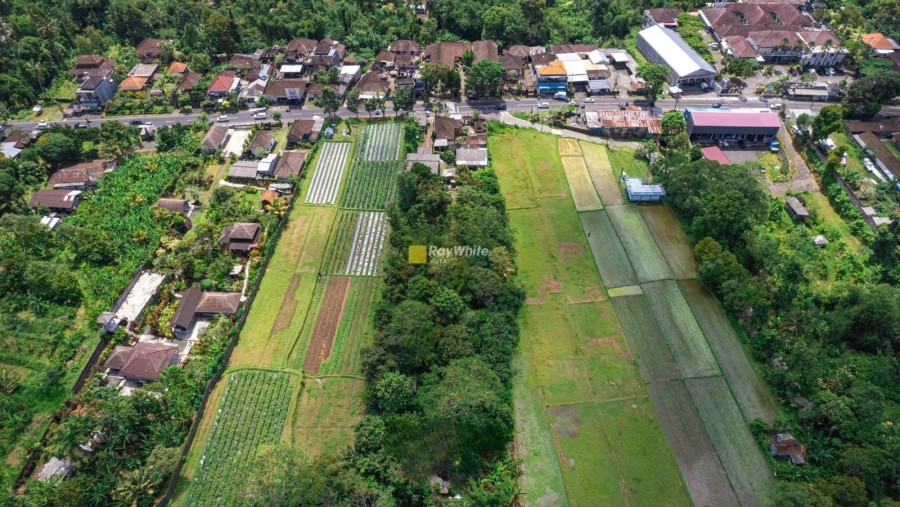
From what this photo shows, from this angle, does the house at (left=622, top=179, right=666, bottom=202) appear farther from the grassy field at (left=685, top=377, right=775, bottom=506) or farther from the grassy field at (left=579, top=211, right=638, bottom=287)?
the grassy field at (left=685, top=377, right=775, bottom=506)

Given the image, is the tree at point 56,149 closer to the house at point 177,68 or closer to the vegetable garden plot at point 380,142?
the house at point 177,68

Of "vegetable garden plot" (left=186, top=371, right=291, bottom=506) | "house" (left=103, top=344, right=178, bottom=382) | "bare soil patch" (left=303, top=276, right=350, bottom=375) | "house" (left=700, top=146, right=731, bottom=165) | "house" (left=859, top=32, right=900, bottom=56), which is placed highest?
"house" (left=859, top=32, right=900, bottom=56)

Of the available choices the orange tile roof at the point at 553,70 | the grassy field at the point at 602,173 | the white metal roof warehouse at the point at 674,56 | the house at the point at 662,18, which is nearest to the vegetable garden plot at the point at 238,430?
the grassy field at the point at 602,173

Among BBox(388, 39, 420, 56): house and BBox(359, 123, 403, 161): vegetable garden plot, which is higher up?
BBox(388, 39, 420, 56): house

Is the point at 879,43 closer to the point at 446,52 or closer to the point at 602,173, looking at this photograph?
the point at 602,173

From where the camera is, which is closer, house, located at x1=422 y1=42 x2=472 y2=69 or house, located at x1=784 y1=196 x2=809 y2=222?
house, located at x1=784 y1=196 x2=809 y2=222

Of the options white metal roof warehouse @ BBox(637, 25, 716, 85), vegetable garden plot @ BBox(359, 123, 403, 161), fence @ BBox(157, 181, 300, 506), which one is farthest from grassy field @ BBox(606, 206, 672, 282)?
fence @ BBox(157, 181, 300, 506)

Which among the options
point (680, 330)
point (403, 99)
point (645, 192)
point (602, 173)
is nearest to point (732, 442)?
point (680, 330)
